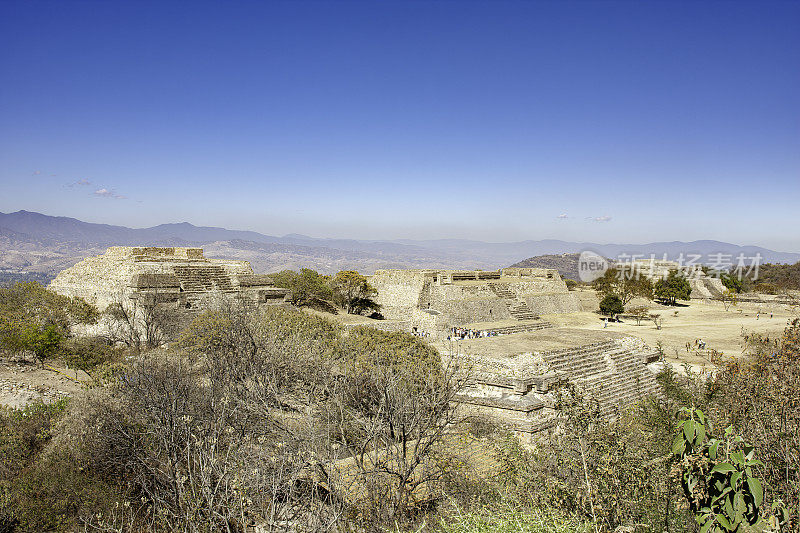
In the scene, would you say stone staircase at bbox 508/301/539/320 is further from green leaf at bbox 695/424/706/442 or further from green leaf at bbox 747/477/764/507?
green leaf at bbox 747/477/764/507

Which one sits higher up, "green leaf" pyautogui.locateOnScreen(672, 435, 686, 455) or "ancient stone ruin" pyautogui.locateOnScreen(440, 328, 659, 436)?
"green leaf" pyautogui.locateOnScreen(672, 435, 686, 455)

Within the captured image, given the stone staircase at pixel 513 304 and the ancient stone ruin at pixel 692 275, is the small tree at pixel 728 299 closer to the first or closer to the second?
the ancient stone ruin at pixel 692 275

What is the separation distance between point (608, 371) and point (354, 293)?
18.3 metres

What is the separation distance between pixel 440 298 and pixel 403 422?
1625cm

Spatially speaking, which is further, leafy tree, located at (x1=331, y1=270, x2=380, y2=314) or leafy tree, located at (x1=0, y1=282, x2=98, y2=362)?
leafy tree, located at (x1=331, y1=270, x2=380, y2=314)

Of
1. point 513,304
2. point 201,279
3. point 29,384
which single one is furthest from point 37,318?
point 513,304

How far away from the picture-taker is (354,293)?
29.0 m

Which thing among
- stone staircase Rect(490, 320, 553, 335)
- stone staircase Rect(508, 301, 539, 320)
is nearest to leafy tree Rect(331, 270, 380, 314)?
stone staircase Rect(508, 301, 539, 320)

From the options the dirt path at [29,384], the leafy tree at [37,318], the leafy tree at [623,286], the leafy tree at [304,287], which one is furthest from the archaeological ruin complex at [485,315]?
the leafy tree at [623,286]

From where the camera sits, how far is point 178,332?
15922 millimetres

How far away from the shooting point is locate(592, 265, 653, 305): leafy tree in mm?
35062

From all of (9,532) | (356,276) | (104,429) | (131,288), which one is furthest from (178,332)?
(356,276)

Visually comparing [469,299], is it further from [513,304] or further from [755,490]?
[755,490]

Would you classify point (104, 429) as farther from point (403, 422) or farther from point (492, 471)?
point (492, 471)
